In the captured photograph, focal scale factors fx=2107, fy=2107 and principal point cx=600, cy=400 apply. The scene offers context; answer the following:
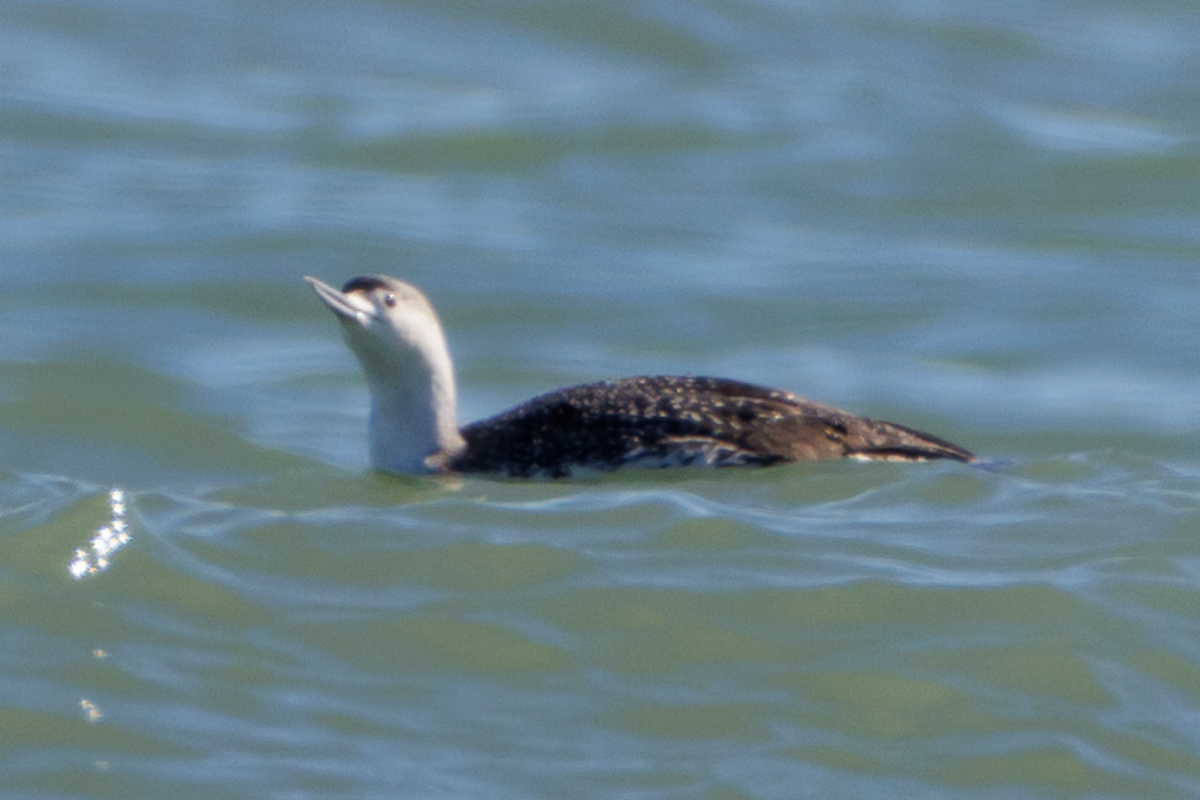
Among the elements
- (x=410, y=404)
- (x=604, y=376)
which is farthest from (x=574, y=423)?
(x=604, y=376)

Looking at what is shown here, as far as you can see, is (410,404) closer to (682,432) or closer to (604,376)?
(682,432)

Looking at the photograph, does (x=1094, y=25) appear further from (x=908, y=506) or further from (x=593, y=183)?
(x=908, y=506)

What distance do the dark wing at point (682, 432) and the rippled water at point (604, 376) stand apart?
16 cm

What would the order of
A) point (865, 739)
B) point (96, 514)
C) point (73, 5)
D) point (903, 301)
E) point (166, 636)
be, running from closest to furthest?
point (865, 739) < point (166, 636) < point (96, 514) < point (903, 301) < point (73, 5)

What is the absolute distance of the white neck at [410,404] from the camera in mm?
9508

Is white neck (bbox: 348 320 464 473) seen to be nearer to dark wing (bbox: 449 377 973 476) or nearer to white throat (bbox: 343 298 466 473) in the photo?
white throat (bbox: 343 298 466 473)

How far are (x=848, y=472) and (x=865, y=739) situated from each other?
2.78 meters

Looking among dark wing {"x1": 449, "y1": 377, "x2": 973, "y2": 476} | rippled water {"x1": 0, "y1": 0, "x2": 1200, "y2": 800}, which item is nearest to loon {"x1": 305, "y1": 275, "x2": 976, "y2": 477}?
dark wing {"x1": 449, "y1": 377, "x2": 973, "y2": 476}

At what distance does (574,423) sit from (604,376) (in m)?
2.46

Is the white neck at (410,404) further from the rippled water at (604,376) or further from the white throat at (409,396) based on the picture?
the rippled water at (604,376)

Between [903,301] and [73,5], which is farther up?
[73,5]

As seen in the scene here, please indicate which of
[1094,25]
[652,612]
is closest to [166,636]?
[652,612]

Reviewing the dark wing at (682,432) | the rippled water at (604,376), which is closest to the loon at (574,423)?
the dark wing at (682,432)

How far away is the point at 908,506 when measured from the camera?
8.57m
